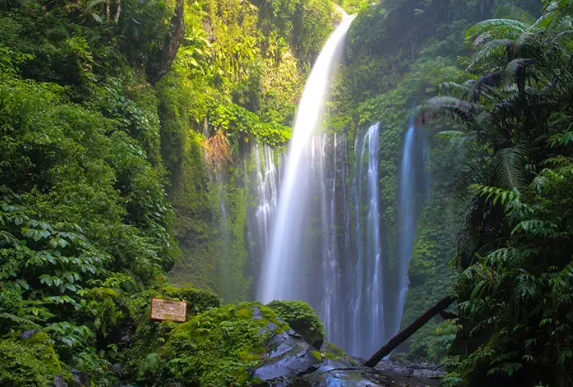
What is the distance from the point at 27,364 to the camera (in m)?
3.25

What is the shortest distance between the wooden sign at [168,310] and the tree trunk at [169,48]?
7614mm

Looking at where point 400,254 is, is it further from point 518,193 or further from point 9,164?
point 9,164

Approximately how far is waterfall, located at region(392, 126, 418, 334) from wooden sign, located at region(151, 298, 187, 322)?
36.1 feet

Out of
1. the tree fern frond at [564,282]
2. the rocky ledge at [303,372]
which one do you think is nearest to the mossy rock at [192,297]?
the rocky ledge at [303,372]

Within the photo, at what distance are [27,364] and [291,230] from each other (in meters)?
14.7

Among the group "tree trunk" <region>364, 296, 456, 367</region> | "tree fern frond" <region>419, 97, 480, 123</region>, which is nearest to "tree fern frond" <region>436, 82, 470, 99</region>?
"tree fern frond" <region>419, 97, 480, 123</region>

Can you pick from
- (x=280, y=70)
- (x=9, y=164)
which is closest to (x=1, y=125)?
(x=9, y=164)

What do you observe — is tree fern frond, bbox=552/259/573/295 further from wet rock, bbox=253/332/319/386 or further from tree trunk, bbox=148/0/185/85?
tree trunk, bbox=148/0/185/85

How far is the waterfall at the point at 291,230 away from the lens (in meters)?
16.9

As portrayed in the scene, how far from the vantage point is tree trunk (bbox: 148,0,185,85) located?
11477mm

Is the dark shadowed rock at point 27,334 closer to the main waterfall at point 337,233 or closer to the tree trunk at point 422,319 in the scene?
the tree trunk at point 422,319

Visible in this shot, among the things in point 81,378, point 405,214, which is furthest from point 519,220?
point 405,214

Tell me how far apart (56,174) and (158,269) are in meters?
2.20

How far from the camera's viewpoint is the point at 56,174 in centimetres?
602
